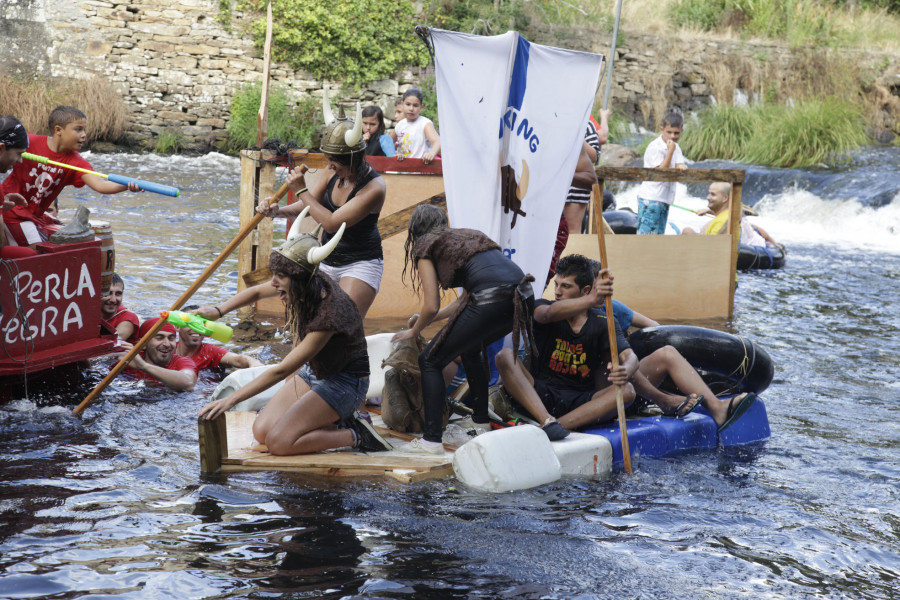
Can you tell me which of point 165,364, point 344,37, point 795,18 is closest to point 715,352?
point 165,364

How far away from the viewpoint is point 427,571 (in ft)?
14.0

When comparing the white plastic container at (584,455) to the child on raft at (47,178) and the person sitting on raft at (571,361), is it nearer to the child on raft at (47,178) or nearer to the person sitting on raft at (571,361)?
the person sitting on raft at (571,361)

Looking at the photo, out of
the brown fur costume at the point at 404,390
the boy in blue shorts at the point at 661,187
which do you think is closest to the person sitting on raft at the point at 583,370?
the brown fur costume at the point at 404,390

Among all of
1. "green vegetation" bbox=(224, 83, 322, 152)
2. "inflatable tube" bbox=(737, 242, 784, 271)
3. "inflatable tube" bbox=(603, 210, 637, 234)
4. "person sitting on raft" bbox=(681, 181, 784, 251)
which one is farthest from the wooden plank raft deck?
"green vegetation" bbox=(224, 83, 322, 152)

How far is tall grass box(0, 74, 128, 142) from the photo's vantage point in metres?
20.7

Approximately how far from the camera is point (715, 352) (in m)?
6.62

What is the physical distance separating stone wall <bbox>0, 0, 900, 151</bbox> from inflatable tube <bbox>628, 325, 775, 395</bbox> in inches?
756

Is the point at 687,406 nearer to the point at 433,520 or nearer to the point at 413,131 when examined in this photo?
the point at 433,520

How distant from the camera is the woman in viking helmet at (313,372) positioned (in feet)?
16.7

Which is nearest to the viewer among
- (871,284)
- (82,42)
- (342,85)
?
(871,284)

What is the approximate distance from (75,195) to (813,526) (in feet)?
48.5

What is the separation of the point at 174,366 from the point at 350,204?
219 cm

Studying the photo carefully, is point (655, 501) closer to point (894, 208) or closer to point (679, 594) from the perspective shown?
point (679, 594)

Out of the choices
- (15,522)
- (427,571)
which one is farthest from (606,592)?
(15,522)
